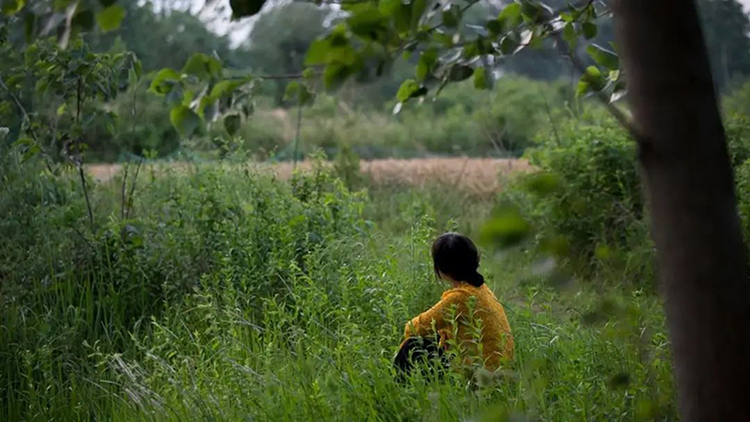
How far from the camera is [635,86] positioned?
121 cm

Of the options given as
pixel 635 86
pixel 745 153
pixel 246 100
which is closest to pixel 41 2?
pixel 246 100

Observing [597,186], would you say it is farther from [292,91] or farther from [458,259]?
[292,91]

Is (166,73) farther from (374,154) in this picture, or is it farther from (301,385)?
(374,154)

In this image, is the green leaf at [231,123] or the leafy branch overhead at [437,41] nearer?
the leafy branch overhead at [437,41]

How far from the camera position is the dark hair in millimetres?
4520

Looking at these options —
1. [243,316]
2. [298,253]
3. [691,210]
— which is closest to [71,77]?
[298,253]

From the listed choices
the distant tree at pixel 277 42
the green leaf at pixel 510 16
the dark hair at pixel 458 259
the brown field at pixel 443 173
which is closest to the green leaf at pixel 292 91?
the green leaf at pixel 510 16

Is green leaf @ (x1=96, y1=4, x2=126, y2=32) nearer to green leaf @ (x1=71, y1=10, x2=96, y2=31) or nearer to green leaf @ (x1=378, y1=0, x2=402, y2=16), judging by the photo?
green leaf @ (x1=71, y1=10, x2=96, y2=31)

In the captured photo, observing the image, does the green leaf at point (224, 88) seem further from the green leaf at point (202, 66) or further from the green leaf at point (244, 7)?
the green leaf at point (244, 7)

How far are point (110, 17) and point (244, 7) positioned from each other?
20cm

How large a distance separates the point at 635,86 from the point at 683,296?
268 mm

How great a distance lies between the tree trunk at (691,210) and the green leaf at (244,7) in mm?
533

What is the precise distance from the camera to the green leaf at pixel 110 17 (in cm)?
142

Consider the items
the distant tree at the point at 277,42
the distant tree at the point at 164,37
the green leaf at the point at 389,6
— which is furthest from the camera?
the distant tree at the point at 277,42
